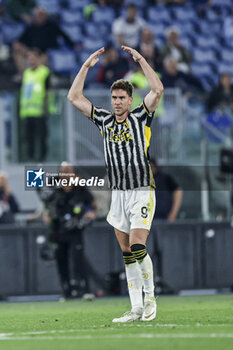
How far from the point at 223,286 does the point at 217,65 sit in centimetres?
834

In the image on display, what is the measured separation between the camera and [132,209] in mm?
7691

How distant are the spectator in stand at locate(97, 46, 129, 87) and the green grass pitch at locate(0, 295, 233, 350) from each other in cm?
742

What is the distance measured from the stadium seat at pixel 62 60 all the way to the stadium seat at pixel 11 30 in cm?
101

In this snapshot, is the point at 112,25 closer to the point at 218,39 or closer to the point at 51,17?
the point at 51,17

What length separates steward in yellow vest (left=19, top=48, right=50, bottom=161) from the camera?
16.1 metres

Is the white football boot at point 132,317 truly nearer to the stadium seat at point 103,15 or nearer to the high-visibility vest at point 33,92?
the high-visibility vest at point 33,92

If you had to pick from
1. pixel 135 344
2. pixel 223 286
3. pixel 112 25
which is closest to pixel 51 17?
pixel 112 25

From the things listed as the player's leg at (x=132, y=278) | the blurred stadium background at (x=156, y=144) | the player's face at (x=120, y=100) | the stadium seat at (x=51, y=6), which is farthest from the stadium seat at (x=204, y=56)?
the player's leg at (x=132, y=278)

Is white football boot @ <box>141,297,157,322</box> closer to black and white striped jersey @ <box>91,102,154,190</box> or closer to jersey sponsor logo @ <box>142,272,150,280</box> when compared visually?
jersey sponsor logo @ <box>142,272,150,280</box>

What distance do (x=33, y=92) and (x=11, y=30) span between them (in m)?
3.84

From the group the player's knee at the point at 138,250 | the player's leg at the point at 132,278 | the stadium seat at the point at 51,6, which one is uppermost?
the stadium seat at the point at 51,6

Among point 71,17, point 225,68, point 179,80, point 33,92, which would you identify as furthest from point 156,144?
point 71,17

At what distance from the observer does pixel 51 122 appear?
16.1 meters

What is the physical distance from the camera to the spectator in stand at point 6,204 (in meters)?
14.3
